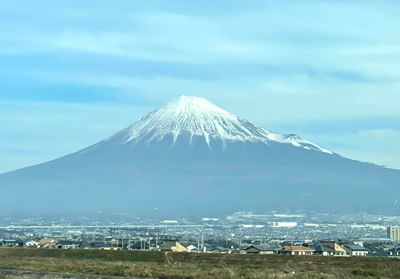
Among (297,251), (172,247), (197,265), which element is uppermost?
(172,247)

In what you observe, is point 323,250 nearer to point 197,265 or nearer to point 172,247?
point 172,247

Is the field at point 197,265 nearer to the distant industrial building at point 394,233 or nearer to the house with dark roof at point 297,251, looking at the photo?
the house with dark roof at point 297,251

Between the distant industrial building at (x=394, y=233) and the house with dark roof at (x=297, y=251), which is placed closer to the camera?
the house with dark roof at (x=297, y=251)

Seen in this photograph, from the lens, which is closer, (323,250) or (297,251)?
(297,251)

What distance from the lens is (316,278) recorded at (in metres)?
42.7

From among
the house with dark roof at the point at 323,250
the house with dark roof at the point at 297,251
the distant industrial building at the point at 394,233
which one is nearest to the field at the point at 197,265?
the house with dark roof at the point at 297,251

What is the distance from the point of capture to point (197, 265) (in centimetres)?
6056

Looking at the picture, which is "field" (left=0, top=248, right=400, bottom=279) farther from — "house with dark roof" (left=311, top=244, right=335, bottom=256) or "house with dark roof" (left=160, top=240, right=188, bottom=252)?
"house with dark roof" (left=311, top=244, right=335, bottom=256)

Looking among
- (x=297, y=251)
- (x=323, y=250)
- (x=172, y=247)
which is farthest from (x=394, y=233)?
(x=297, y=251)

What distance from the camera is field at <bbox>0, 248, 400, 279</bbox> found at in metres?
47.2

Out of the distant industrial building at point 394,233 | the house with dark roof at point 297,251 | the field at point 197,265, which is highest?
the distant industrial building at point 394,233

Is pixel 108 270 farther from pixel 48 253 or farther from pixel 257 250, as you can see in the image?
pixel 257 250

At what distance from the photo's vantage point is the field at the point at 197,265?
155 ft

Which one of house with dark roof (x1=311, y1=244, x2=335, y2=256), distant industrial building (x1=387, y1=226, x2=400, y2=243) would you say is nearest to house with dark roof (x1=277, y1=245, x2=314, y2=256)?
house with dark roof (x1=311, y1=244, x2=335, y2=256)
